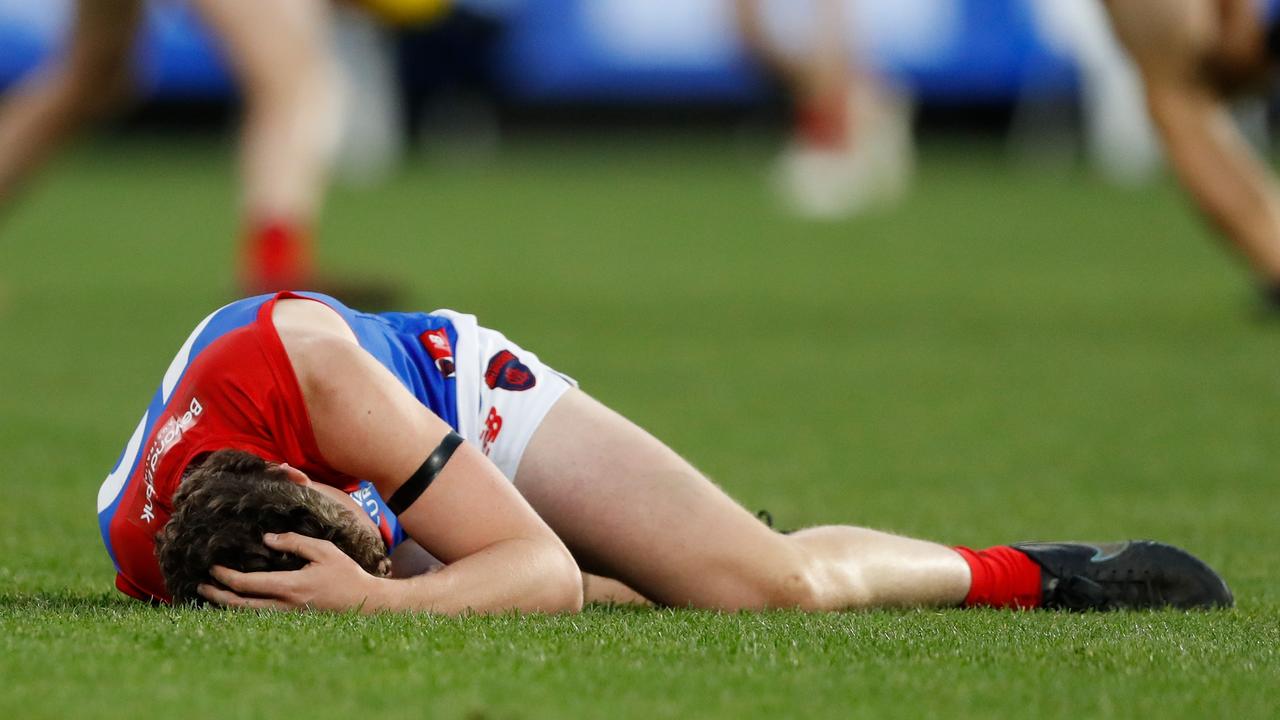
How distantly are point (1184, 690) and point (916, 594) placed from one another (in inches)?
33.0

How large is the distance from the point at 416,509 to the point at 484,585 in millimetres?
162

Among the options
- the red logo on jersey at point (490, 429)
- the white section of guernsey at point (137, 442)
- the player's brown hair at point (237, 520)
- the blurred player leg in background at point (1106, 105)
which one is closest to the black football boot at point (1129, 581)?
the red logo on jersey at point (490, 429)

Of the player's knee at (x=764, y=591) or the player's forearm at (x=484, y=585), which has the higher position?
the player's forearm at (x=484, y=585)

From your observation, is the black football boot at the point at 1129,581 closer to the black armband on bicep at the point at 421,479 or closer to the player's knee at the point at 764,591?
the player's knee at the point at 764,591

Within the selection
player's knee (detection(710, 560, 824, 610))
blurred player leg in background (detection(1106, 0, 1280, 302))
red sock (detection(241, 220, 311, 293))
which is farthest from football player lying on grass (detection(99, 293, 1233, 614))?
red sock (detection(241, 220, 311, 293))

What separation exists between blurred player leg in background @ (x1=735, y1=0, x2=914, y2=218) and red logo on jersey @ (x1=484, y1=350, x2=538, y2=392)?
935 cm

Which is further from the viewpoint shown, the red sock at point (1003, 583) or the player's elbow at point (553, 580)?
the red sock at point (1003, 583)

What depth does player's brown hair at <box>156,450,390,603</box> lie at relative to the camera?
2998mm

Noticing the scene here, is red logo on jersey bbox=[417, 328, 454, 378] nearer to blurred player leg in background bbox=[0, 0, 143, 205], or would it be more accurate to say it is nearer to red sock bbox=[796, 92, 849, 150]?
blurred player leg in background bbox=[0, 0, 143, 205]

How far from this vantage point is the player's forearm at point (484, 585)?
3.13 meters

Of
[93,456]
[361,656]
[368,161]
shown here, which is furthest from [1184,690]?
[368,161]

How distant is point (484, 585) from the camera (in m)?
3.15

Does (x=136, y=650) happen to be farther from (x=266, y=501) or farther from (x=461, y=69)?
(x=461, y=69)

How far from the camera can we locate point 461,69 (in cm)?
1967
